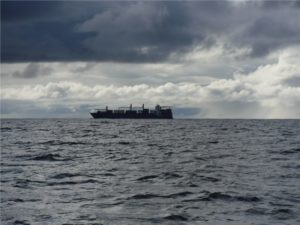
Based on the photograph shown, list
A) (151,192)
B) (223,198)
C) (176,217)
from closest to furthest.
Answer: (176,217) < (223,198) < (151,192)

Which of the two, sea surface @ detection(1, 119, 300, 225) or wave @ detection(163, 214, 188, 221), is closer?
wave @ detection(163, 214, 188, 221)

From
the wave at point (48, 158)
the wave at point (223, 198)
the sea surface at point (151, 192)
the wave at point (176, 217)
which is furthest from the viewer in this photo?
the wave at point (48, 158)

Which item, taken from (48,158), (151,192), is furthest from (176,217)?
(48,158)

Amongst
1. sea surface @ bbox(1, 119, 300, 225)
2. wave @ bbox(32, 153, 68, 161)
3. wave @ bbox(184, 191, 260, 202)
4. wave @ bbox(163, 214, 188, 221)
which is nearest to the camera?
wave @ bbox(163, 214, 188, 221)

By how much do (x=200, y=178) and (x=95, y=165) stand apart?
9.78m

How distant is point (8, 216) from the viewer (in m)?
15.1

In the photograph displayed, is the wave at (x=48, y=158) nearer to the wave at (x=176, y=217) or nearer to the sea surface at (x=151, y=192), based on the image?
the sea surface at (x=151, y=192)

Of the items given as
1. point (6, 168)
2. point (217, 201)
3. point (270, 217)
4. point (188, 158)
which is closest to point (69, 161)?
point (6, 168)

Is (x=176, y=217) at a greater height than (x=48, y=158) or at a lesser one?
lesser

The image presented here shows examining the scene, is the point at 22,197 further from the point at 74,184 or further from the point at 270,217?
the point at 270,217

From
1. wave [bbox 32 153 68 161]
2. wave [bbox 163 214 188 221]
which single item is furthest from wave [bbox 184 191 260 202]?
wave [bbox 32 153 68 161]

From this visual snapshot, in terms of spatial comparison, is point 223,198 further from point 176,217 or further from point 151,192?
point 176,217

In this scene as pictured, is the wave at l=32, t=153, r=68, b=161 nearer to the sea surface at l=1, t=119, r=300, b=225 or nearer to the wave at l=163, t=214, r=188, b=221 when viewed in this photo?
the sea surface at l=1, t=119, r=300, b=225

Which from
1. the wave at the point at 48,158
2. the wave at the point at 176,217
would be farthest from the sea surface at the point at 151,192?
the wave at the point at 48,158
